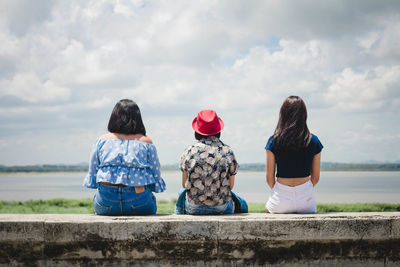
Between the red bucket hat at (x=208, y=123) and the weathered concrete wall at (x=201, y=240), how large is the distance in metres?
1.20

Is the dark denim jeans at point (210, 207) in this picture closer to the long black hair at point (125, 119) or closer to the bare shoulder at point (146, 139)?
the bare shoulder at point (146, 139)

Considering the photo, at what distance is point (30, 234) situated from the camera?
3414 millimetres

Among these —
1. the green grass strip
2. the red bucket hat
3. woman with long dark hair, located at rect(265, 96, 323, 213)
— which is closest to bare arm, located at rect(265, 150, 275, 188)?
woman with long dark hair, located at rect(265, 96, 323, 213)

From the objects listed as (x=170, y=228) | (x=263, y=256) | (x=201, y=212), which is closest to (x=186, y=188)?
(x=201, y=212)

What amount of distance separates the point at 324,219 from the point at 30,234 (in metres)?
2.80

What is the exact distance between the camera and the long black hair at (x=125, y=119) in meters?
4.19

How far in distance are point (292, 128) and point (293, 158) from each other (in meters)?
0.37

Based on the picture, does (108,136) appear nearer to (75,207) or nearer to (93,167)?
(93,167)

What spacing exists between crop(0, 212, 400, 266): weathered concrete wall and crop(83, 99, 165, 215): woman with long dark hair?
472 millimetres

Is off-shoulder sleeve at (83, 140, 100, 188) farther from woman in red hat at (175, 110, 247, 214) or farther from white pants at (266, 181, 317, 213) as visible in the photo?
white pants at (266, 181, 317, 213)

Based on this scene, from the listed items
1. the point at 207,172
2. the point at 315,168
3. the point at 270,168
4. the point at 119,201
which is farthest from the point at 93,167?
the point at 315,168

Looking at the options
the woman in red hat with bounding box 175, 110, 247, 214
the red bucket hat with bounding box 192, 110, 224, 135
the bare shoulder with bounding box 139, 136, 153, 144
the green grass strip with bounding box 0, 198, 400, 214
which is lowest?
the green grass strip with bounding box 0, 198, 400, 214

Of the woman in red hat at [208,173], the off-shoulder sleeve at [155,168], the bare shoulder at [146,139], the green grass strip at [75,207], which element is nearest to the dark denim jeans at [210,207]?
the woman in red hat at [208,173]

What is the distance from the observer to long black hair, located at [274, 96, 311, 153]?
13.9ft
